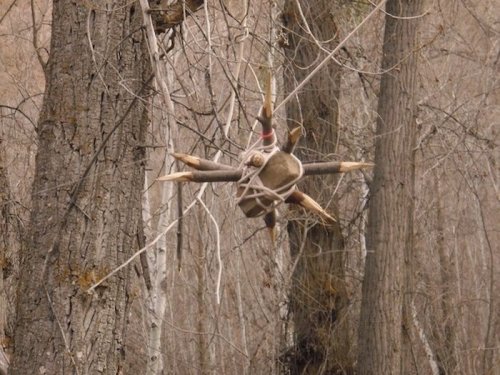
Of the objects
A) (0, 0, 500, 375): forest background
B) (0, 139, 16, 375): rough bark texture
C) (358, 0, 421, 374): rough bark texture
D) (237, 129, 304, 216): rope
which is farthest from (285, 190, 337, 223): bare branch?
(358, 0, 421, 374): rough bark texture

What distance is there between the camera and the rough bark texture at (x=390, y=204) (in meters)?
8.59

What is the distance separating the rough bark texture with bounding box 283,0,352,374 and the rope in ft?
22.4

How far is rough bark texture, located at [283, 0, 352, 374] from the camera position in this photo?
9492 mm

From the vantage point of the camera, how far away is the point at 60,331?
150 inches

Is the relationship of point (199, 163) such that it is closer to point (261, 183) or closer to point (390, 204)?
point (261, 183)

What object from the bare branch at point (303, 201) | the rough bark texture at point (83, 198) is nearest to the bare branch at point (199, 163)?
the bare branch at point (303, 201)

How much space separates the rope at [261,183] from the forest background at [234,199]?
1.84 ft

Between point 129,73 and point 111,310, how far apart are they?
92 cm

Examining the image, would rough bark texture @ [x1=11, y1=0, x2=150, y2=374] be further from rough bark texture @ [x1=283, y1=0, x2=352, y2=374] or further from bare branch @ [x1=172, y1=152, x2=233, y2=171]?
rough bark texture @ [x1=283, y1=0, x2=352, y2=374]

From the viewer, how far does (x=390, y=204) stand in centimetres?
863

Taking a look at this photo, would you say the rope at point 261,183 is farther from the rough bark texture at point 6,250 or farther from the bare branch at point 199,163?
the rough bark texture at point 6,250

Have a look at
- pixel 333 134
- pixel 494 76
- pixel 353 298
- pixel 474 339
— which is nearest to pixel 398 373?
pixel 353 298

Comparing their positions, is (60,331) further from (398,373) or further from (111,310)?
(398,373)

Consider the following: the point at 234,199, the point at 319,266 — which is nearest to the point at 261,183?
the point at 234,199
